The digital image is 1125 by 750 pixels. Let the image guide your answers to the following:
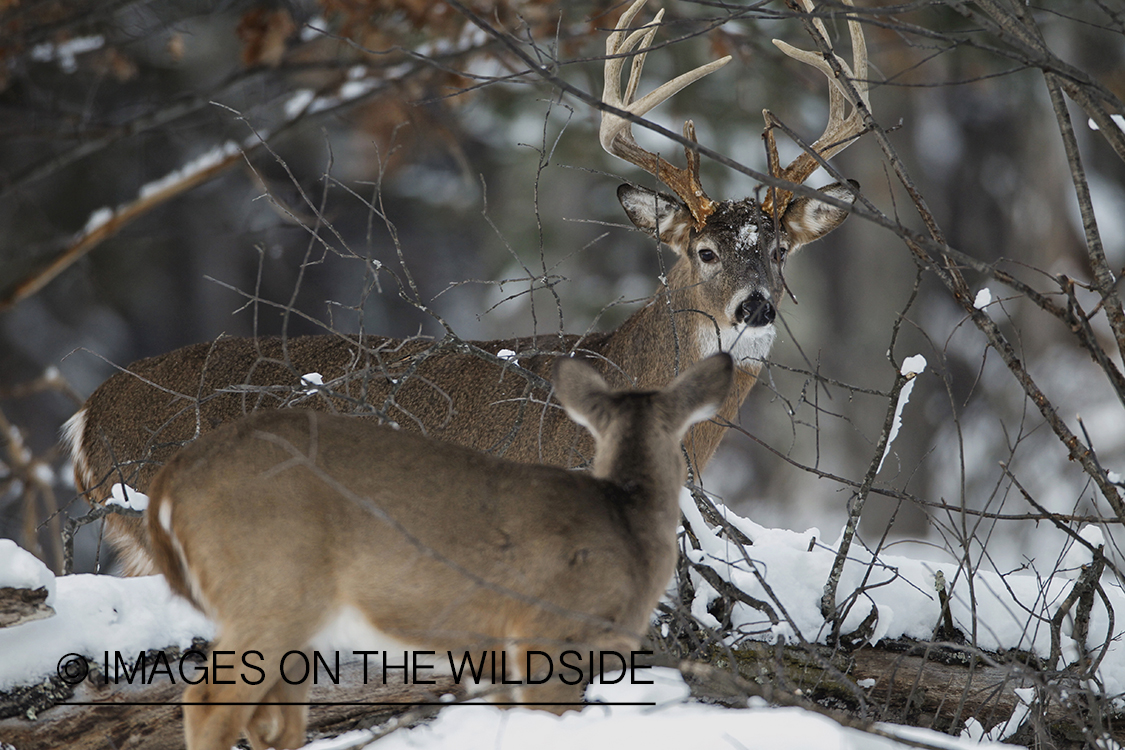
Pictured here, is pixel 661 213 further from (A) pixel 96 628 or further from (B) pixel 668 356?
(A) pixel 96 628

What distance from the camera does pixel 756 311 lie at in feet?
17.7

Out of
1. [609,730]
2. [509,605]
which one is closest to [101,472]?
[509,605]

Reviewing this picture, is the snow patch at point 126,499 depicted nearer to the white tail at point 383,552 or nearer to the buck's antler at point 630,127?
the white tail at point 383,552

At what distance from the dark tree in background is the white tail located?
13.0 ft

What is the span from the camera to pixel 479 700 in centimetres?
348

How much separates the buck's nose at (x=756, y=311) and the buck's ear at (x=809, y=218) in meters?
0.78

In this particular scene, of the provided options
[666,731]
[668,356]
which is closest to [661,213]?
[668,356]

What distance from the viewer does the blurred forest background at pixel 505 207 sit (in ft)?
27.7

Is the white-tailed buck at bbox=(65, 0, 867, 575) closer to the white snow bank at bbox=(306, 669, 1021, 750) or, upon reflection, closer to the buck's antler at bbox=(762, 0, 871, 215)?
the buck's antler at bbox=(762, 0, 871, 215)

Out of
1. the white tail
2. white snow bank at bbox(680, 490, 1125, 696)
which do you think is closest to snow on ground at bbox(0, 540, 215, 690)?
the white tail

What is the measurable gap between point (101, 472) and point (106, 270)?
42.7 ft

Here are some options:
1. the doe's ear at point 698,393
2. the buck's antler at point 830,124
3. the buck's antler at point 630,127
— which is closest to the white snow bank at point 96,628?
the doe's ear at point 698,393

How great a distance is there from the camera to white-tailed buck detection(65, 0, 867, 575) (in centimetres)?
553

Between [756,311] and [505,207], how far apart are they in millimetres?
13842
